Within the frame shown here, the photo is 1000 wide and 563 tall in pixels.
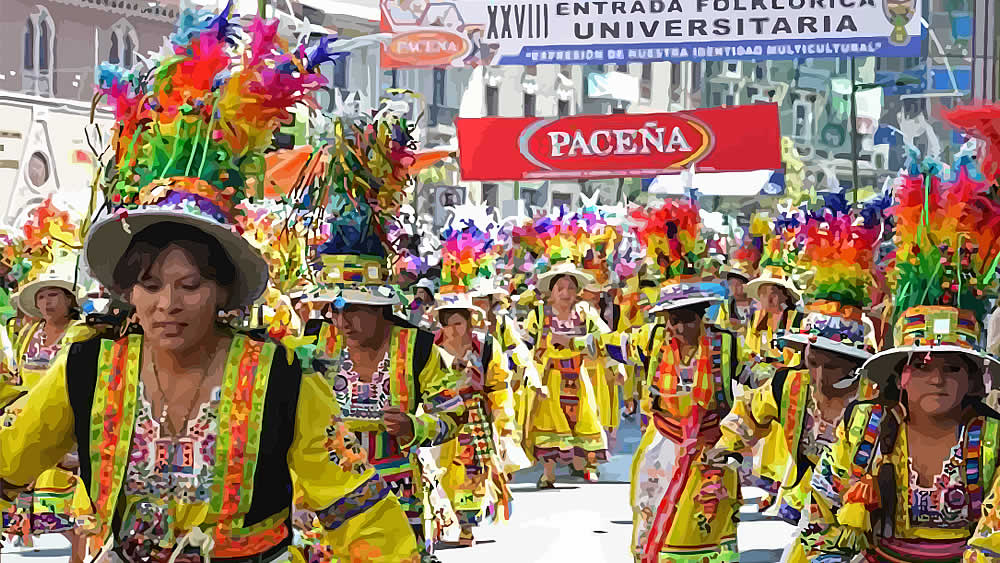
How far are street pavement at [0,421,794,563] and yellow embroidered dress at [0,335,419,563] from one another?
6.55 meters

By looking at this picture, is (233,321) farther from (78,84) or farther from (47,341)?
(78,84)

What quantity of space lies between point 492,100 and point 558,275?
35557 millimetres

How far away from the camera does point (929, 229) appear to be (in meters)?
5.79

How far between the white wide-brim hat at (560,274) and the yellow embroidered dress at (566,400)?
31 centimetres

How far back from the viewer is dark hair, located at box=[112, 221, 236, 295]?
159 inches

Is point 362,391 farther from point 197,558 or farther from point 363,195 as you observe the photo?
point 197,558

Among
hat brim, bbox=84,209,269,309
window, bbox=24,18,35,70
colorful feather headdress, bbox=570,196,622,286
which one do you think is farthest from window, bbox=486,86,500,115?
hat brim, bbox=84,209,269,309

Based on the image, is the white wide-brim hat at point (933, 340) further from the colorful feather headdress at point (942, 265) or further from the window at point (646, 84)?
the window at point (646, 84)

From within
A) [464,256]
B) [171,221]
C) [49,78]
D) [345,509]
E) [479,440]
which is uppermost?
[49,78]

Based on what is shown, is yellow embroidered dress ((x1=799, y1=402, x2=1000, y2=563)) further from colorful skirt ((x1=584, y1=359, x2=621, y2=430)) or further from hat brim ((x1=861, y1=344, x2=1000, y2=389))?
colorful skirt ((x1=584, y1=359, x2=621, y2=430))

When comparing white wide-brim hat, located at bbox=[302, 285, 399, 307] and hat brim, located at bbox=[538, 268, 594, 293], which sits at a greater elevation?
white wide-brim hat, located at bbox=[302, 285, 399, 307]

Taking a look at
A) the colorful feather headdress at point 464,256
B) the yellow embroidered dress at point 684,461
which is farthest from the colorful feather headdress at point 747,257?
the yellow embroidered dress at point 684,461

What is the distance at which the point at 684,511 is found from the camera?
867 cm

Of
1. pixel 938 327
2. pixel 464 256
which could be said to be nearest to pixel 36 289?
pixel 464 256
